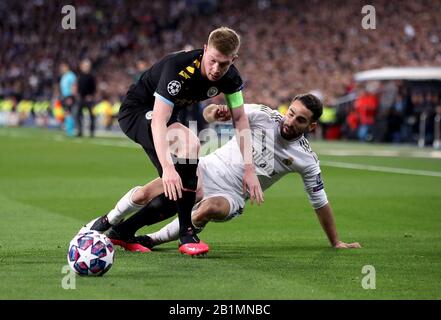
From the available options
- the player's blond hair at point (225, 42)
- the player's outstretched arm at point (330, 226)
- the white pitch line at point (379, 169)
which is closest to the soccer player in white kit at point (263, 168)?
the player's outstretched arm at point (330, 226)

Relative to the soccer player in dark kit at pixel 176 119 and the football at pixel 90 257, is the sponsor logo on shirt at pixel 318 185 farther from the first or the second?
the football at pixel 90 257

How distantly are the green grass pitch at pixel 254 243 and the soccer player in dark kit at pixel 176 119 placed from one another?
1.45 ft

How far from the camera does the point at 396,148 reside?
2761 centimetres

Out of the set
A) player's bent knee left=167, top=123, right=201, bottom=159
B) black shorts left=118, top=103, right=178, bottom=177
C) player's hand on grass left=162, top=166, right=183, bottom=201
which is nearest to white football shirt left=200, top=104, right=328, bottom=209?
black shorts left=118, top=103, right=178, bottom=177

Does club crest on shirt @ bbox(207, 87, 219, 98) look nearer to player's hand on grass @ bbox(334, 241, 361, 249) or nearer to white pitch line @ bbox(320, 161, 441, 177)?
player's hand on grass @ bbox(334, 241, 361, 249)

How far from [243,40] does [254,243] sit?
140 feet

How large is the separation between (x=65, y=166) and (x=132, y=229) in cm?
1123

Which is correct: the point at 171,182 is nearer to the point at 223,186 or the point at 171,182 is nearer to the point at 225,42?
the point at 225,42

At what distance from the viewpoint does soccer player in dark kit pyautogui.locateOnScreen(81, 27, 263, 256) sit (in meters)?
8.00

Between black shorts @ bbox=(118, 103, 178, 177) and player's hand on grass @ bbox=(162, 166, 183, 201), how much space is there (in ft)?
1.64

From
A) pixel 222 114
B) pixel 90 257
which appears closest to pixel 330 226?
pixel 222 114

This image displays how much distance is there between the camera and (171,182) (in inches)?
311
